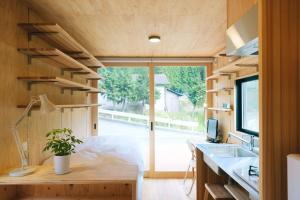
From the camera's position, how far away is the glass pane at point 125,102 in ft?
14.9

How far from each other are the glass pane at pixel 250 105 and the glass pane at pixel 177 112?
A: 4.81 feet

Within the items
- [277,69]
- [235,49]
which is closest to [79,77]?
[235,49]

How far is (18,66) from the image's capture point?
192 cm

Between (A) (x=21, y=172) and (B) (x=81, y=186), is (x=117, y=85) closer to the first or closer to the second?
(B) (x=81, y=186)

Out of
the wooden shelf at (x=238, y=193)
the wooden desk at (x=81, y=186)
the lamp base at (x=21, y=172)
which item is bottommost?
the wooden shelf at (x=238, y=193)

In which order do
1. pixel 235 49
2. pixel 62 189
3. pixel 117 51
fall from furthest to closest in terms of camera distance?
pixel 117 51 < pixel 62 189 < pixel 235 49

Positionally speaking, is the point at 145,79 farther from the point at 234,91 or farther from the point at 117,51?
the point at 234,91

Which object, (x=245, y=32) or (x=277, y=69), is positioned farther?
(x=245, y=32)

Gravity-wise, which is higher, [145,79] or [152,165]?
[145,79]

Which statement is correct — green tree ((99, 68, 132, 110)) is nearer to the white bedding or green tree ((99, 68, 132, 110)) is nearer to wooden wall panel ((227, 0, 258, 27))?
the white bedding

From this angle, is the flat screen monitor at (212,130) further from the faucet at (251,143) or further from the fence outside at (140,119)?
the faucet at (251,143)

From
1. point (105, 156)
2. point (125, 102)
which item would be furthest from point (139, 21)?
point (125, 102)

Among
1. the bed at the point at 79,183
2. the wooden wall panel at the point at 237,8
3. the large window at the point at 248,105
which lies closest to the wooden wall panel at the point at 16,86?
the bed at the point at 79,183

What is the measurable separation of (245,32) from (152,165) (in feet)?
11.8
